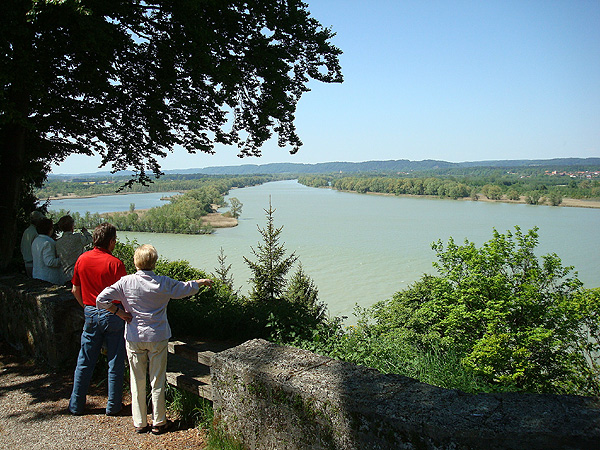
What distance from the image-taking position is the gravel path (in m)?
3.50

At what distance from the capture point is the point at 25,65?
6035 millimetres

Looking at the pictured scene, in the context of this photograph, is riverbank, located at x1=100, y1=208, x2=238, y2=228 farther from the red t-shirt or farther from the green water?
the red t-shirt

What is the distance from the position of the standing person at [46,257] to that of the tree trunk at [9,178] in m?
2.68

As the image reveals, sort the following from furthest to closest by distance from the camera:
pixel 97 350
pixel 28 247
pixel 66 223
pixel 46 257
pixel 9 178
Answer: pixel 9 178 < pixel 28 247 < pixel 46 257 < pixel 66 223 < pixel 97 350

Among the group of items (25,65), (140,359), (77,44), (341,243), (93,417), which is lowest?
(341,243)

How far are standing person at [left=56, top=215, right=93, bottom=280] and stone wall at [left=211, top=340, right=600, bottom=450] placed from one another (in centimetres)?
329

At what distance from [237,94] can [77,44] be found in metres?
3.48

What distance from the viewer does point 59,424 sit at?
152 inches

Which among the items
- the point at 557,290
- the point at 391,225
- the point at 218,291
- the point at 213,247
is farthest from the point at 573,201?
the point at 218,291

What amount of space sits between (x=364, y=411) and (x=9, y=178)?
26.1ft

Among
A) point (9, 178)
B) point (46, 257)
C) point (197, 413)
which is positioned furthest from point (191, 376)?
point (9, 178)

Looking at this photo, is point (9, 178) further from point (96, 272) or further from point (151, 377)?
point (151, 377)

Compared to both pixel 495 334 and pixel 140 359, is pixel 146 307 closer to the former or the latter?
pixel 140 359

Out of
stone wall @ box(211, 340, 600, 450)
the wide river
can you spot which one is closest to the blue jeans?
stone wall @ box(211, 340, 600, 450)
